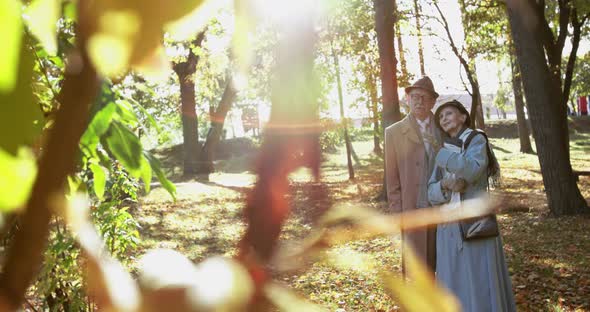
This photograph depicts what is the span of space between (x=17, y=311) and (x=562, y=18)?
1485 cm

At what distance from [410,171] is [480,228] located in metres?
1.15

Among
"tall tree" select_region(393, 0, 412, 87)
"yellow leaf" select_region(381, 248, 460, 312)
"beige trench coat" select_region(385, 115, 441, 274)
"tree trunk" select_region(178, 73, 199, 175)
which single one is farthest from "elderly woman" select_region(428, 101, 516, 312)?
"tree trunk" select_region(178, 73, 199, 175)

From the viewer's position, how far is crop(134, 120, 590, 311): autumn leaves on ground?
0.63 m

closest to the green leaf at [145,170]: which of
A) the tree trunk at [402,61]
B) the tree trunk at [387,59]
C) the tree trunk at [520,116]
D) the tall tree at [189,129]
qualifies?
the tree trunk at [387,59]

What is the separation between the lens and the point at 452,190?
458 centimetres

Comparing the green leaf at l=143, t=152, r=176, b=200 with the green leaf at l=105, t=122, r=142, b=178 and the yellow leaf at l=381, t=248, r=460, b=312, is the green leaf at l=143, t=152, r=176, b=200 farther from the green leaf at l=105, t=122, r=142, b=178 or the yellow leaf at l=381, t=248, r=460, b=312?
the yellow leaf at l=381, t=248, r=460, b=312

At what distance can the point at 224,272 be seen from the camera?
0.24 metres

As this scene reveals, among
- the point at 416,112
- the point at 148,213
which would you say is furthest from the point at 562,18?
the point at 148,213

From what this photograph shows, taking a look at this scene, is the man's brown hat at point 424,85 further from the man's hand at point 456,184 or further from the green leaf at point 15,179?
the green leaf at point 15,179

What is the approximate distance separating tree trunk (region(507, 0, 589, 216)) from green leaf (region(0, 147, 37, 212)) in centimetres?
1048

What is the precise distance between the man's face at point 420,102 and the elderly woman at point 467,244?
63 cm

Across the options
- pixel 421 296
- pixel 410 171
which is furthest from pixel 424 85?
pixel 421 296

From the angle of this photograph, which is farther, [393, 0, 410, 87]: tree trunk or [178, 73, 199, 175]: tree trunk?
[178, 73, 199, 175]: tree trunk

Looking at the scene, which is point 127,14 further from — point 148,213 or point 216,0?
point 148,213
